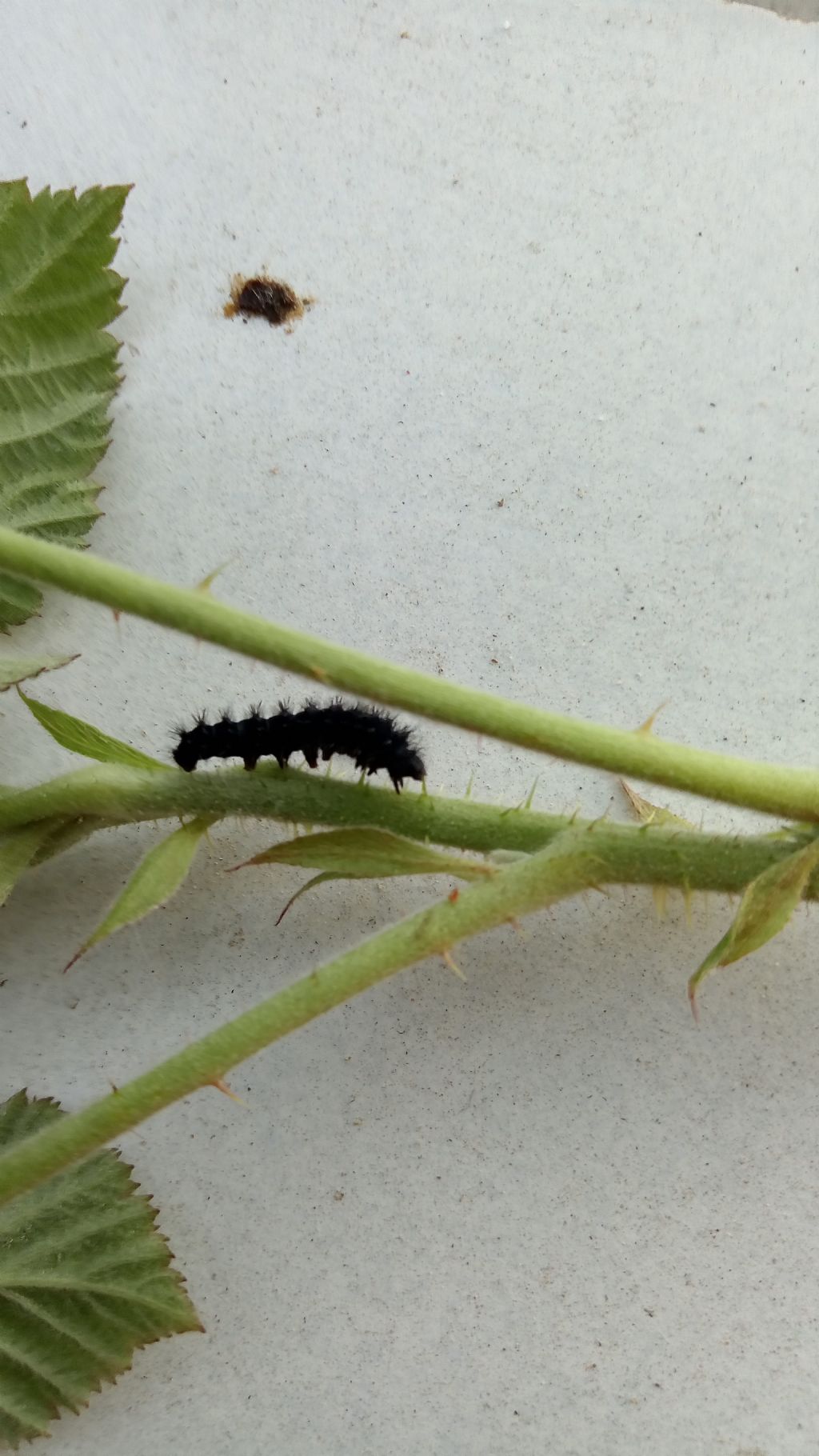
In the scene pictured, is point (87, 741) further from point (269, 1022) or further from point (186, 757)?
point (269, 1022)

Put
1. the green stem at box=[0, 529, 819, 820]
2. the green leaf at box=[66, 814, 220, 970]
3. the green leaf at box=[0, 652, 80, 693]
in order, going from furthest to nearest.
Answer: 1. the green leaf at box=[0, 652, 80, 693]
2. the green leaf at box=[66, 814, 220, 970]
3. the green stem at box=[0, 529, 819, 820]

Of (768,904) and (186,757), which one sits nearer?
(768,904)

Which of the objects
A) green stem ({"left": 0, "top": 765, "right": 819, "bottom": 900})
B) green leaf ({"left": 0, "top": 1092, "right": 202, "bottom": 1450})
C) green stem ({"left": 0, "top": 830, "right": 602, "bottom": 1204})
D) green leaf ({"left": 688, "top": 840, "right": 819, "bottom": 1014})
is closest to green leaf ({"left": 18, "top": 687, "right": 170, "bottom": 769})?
green stem ({"left": 0, "top": 765, "right": 819, "bottom": 900})

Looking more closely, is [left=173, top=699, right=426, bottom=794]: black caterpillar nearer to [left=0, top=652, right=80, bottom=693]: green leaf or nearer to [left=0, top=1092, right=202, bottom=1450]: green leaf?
[left=0, top=652, right=80, bottom=693]: green leaf

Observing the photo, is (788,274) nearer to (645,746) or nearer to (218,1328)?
(645,746)

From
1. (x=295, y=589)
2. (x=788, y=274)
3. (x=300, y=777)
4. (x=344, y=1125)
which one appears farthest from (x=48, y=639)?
(x=788, y=274)

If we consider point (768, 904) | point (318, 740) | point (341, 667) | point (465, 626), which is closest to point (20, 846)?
point (318, 740)
